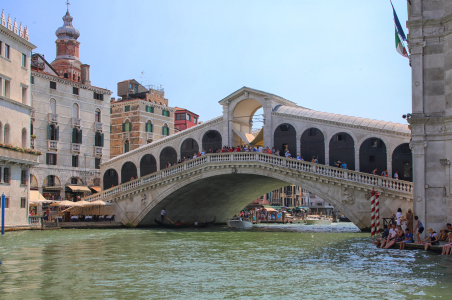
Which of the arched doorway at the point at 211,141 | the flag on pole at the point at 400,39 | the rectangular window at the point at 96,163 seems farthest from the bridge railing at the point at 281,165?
the flag on pole at the point at 400,39

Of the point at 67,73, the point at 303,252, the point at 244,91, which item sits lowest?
the point at 303,252

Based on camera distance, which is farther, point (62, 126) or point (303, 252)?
point (62, 126)

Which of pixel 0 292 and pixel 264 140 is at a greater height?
pixel 264 140

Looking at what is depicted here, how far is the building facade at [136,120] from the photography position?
50031mm

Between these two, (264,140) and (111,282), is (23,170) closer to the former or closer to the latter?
(264,140)

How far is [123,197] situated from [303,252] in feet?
68.7

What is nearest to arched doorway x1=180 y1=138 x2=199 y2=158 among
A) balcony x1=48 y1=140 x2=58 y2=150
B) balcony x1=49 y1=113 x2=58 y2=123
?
balcony x1=48 y1=140 x2=58 y2=150

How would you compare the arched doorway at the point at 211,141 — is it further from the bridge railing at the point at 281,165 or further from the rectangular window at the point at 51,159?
the rectangular window at the point at 51,159

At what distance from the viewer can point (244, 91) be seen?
36500mm

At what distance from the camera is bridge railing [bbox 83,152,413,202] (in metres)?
28.1

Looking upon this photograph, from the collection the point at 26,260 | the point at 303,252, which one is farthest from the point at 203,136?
the point at 26,260

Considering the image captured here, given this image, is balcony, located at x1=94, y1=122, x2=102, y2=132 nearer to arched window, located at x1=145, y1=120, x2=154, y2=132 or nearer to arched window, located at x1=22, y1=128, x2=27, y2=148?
arched window, located at x1=145, y1=120, x2=154, y2=132

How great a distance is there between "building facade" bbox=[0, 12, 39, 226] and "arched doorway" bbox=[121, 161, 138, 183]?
10.6 m

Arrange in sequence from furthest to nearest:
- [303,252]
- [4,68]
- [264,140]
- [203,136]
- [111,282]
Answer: [203,136], [264,140], [4,68], [303,252], [111,282]
